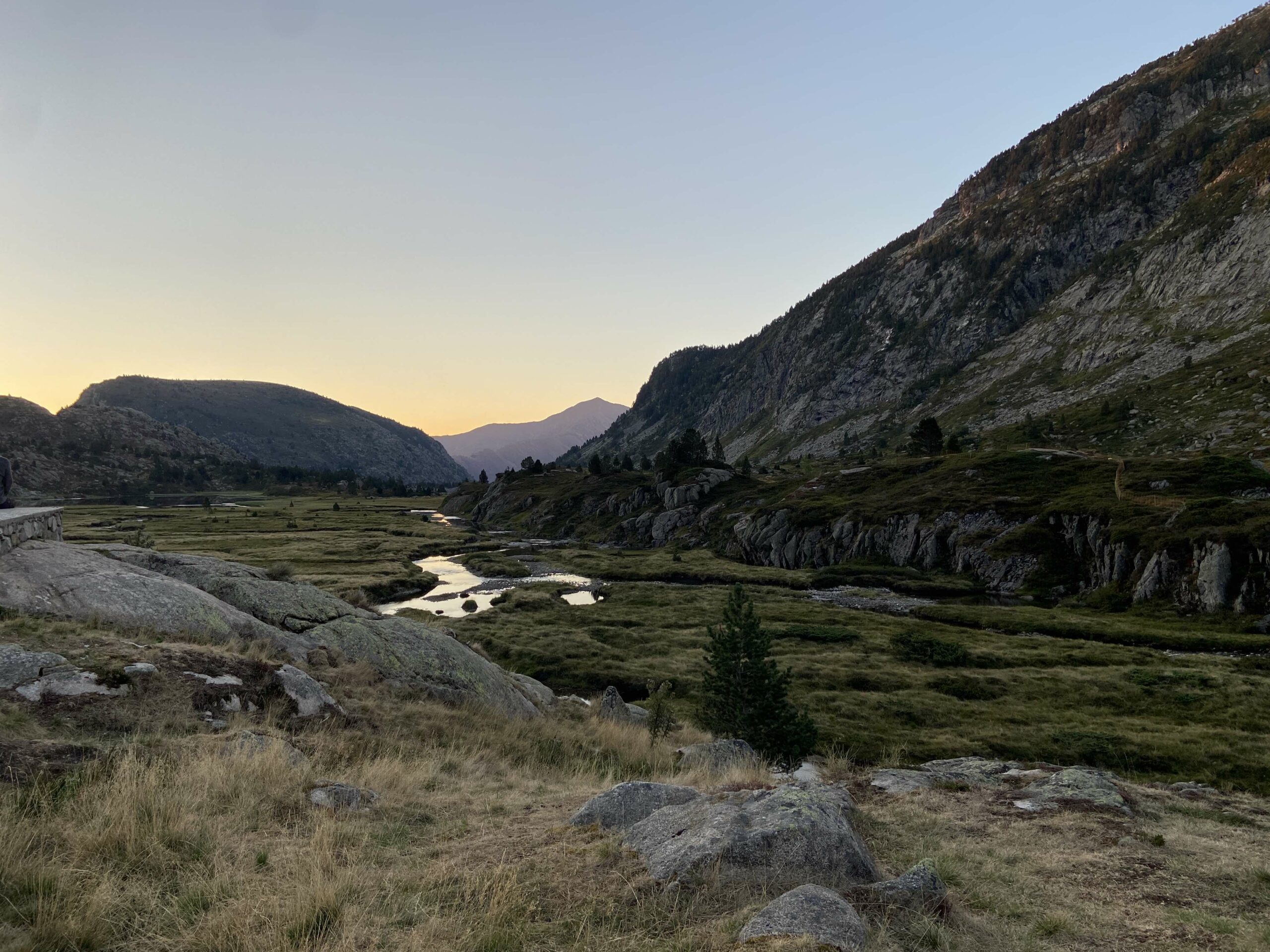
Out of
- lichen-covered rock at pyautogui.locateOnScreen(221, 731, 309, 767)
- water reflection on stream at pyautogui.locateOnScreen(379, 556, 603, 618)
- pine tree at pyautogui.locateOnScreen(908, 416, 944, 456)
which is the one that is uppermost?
pine tree at pyautogui.locateOnScreen(908, 416, 944, 456)

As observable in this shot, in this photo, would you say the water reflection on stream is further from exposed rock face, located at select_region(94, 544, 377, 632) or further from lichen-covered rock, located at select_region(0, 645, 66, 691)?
lichen-covered rock, located at select_region(0, 645, 66, 691)

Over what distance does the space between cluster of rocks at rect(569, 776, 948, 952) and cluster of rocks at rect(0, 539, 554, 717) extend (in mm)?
10854

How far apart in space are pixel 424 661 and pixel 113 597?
935 centimetres

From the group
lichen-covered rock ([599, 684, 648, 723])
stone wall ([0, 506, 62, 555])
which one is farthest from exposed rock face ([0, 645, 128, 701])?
lichen-covered rock ([599, 684, 648, 723])

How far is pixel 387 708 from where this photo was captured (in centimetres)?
1716

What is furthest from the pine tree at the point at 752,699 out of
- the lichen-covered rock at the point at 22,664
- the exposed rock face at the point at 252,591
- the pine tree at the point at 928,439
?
the pine tree at the point at 928,439

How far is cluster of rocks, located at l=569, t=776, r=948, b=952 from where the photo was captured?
626 centimetres

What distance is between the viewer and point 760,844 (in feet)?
26.2

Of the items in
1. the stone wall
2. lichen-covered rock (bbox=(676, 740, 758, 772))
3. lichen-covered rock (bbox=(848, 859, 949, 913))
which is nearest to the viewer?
A: lichen-covered rock (bbox=(848, 859, 949, 913))

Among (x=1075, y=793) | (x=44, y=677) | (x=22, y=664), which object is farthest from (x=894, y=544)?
(x=22, y=664)

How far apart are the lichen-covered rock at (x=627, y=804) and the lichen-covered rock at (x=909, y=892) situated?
3629 mm

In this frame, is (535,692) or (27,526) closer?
(27,526)

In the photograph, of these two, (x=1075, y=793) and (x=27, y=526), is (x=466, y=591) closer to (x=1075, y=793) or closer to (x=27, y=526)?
(x=27, y=526)

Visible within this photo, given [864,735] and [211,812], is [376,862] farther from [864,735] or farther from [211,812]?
[864,735]
